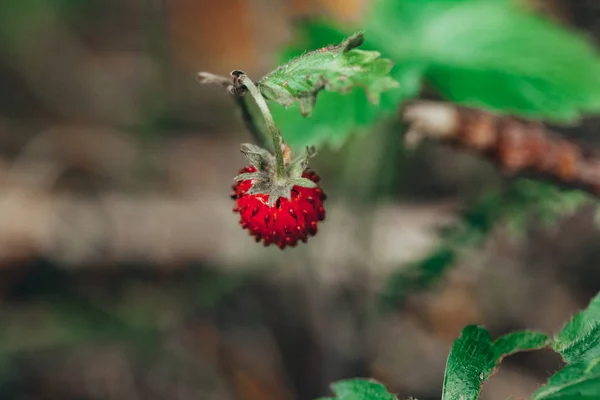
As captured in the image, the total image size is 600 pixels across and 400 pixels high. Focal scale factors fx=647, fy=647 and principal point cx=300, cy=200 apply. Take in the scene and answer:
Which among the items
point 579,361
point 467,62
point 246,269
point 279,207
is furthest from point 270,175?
point 246,269

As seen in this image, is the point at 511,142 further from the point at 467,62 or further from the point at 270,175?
the point at 270,175

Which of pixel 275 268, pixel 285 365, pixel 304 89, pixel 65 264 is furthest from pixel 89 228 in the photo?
pixel 304 89

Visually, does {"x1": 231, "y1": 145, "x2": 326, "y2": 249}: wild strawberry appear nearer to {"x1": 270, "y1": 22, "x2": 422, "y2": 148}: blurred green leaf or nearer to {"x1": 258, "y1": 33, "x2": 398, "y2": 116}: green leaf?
{"x1": 258, "y1": 33, "x2": 398, "y2": 116}: green leaf

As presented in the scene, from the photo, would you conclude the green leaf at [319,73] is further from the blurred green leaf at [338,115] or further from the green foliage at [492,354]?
the blurred green leaf at [338,115]

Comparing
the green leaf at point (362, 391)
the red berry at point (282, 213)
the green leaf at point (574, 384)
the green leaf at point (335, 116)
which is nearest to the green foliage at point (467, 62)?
the green leaf at point (335, 116)

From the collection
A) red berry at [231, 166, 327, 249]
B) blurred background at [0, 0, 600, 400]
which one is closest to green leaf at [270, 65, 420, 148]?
blurred background at [0, 0, 600, 400]

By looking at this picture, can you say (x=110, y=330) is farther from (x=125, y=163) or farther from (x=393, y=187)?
(x=393, y=187)
